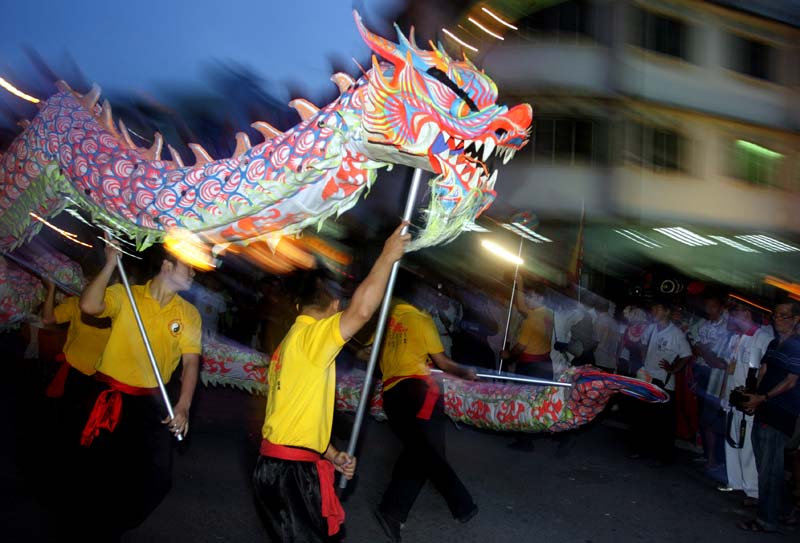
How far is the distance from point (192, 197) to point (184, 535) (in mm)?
2450

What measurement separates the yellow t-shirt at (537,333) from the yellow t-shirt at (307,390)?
4.76 metres

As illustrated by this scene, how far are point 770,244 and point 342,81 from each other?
14386 mm

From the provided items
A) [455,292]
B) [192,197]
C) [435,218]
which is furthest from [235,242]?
[455,292]

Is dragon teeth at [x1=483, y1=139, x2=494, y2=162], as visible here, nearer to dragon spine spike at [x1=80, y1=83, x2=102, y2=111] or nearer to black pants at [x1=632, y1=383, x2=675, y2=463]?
dragon spine spike at [x1=80, y1=83, x2=102, y2=111]

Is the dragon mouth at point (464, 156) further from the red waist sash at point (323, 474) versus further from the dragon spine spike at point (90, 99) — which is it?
the dragon spine spike at point (90, 99)

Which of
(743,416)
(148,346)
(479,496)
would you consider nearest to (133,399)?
(148,346)

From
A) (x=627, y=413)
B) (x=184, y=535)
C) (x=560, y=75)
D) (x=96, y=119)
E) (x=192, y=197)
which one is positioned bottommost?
(x=627, y=413)

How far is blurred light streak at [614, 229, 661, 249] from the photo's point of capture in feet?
48.2

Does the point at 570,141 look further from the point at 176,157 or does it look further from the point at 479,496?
the point at 176,157

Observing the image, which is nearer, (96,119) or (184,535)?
(96,119)

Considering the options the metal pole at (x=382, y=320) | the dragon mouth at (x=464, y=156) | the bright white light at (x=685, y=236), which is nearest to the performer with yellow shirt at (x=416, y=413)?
the metal pole at (x=382, y=320)

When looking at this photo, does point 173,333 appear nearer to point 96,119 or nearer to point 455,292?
point 96,119

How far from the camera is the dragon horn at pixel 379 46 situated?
2811 mm

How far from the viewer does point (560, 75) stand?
14602mm
